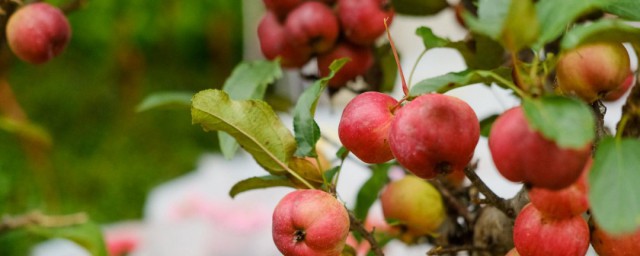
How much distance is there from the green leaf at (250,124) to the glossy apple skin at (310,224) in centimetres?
6

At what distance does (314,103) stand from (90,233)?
344mm

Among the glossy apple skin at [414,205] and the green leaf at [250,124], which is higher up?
the green leaf at [250,124]

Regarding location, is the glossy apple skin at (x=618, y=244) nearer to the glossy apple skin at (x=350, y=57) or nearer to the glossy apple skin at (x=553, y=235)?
the glossy apple skin at (x=553, y=235)

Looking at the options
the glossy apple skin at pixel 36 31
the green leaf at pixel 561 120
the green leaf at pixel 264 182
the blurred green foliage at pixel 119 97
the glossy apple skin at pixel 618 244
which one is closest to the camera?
the green leaf at pixel 561 120

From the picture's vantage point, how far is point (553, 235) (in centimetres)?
39

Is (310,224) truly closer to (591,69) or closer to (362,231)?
(362,231)

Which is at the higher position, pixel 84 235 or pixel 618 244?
pixel 84 235

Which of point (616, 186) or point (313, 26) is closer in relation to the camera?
point (616, 186)

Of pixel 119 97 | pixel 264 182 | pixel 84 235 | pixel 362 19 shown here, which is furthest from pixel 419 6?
pixel 119 97

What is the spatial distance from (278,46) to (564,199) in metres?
0.39

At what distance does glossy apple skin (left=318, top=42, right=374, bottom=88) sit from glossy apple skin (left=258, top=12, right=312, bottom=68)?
19mm

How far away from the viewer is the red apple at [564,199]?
37 cm

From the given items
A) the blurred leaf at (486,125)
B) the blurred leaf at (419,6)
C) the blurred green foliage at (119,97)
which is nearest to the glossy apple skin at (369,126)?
the blurred leaf at (486,125)

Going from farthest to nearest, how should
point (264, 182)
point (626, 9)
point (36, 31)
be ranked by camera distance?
point (36, 31) → point (264, 182) → point (626, 9)
